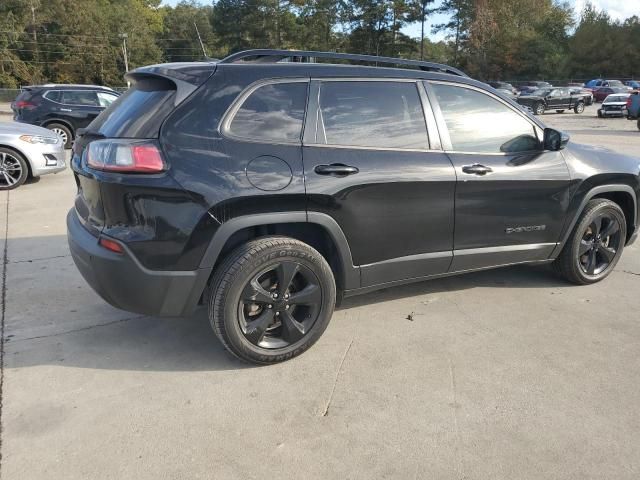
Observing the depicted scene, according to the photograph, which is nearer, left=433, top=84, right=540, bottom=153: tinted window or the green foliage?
left=433, top=84, right=540, bottom=153: tinted window

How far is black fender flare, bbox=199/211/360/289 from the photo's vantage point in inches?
115

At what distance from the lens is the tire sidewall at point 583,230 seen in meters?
4.34

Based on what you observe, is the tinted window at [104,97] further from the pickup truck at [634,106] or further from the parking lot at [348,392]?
the pickup truck at [634,106]

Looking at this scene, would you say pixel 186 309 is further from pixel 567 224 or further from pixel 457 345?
pixel 567 224

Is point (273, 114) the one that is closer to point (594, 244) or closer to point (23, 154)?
point (594, 244)

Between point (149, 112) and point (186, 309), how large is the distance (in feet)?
3.76

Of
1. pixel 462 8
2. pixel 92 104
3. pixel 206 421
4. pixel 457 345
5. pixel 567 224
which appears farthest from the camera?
pixel 462 8

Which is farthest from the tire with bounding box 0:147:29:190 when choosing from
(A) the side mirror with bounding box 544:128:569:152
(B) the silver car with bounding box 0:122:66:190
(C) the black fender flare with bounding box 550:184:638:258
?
(C) the black fender flare with bounding box 550:184:638:258

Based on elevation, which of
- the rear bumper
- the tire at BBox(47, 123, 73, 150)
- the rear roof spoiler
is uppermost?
the rear roof spoiler

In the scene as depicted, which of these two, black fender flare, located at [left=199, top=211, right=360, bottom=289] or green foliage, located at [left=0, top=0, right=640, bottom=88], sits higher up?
green foliage, located at [left=0, top=0, right=640, bottom=88]

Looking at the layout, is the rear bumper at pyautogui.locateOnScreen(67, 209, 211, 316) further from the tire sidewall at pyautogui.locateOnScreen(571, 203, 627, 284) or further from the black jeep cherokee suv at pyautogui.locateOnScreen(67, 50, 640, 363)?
the tire sidewall at pyautogui.locateOnScreen(571, 203, 627, 284)

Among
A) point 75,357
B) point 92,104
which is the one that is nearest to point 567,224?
point 75,357

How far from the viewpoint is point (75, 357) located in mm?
3309

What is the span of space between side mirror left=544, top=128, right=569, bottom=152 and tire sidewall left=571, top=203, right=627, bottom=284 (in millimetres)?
707
